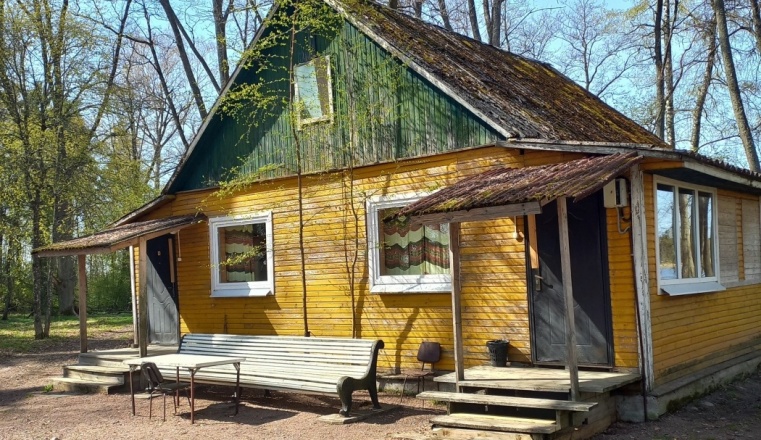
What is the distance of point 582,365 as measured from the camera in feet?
29.3

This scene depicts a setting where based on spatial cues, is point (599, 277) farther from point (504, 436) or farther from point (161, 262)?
point (161, 262)

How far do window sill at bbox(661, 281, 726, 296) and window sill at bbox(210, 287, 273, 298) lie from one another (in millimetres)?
6081

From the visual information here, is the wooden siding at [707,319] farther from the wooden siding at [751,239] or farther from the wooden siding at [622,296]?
the wooden siding at [622,296]

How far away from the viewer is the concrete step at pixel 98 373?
1190 cm

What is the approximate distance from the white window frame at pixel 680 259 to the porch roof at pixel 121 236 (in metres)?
7.61

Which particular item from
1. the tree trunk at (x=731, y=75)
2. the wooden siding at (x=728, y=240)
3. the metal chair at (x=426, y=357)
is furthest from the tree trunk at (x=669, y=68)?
the metal chair at (x=426, y=357)

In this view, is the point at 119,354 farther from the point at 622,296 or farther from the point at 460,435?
the point at 622,296

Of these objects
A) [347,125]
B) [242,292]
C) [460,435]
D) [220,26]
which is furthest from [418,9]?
[460,435]

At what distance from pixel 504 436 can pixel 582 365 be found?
205cm

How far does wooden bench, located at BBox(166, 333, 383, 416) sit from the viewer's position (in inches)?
360

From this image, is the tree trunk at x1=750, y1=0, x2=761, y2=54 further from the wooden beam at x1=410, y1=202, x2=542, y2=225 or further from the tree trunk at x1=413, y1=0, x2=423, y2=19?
the wooden beam at x1=410, y1=202, x2=542, y2=225

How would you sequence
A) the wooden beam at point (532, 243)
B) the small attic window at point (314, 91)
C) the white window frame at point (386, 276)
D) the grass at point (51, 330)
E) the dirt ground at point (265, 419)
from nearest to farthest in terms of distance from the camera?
the dirt ground at point (265, 419) < the wooden beam at point (532, 243) < the white window frame at point (386, 276) < the small attic window at point (314, 91) < the grass at point (51, 330)

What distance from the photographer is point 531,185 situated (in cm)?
779

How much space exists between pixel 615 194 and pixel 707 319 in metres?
3.09
